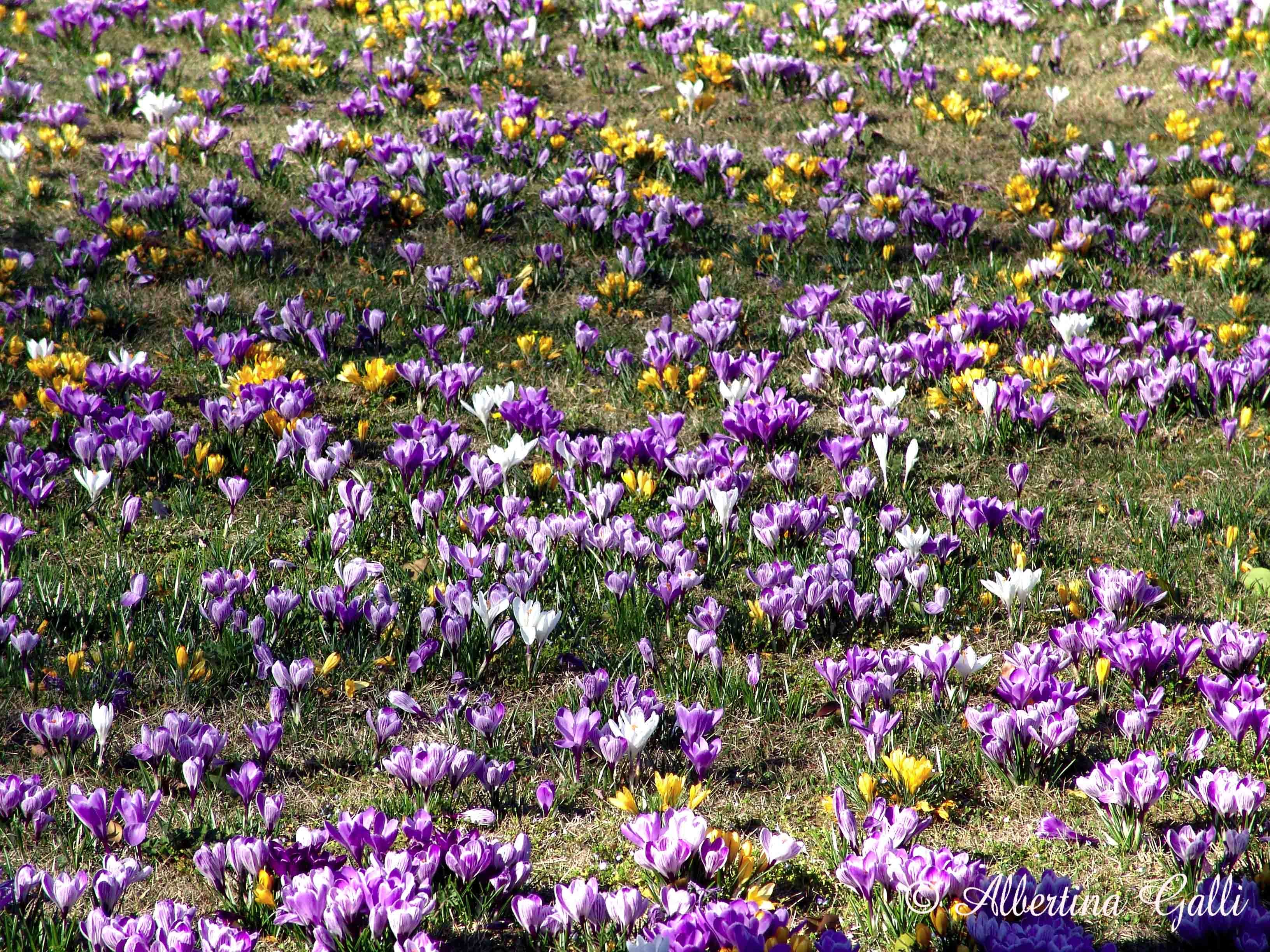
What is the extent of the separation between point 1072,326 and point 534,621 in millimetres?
3587

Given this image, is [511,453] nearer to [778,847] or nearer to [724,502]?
[724,502]

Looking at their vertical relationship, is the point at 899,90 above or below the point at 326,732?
above

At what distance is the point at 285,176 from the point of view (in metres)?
8.13

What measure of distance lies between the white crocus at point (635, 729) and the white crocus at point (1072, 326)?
358 centimetres

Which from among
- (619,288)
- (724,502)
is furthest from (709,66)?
(724,502)

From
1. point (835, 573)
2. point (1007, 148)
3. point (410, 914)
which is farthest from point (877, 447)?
point (1007, 148)

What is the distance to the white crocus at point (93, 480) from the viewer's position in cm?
500

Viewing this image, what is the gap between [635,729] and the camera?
3.70 m

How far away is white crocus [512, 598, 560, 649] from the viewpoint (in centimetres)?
416

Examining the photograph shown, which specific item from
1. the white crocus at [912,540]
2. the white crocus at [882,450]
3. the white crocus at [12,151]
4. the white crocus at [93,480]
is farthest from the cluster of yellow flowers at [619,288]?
the white crocus at [12,151]

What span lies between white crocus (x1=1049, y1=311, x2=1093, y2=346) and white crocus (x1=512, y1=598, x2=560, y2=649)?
→ 11.2 ft

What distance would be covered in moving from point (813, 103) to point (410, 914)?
798 centimetres

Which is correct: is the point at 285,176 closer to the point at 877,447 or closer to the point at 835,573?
the point at 877,447

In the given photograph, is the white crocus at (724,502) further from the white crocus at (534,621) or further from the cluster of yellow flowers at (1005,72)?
the cluster of yellow flowers at (1005,72)
